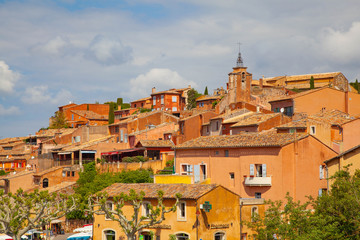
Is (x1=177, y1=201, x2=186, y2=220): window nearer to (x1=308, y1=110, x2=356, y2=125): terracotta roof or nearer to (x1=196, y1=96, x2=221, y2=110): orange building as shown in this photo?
(x1=308, y1=110, x2=356, y2=125): terracotta roof

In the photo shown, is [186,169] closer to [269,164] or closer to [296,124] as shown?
[269,164]

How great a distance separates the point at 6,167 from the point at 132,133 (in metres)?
31.1

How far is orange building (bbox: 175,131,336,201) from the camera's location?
45.8 m

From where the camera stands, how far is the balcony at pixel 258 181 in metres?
46.2

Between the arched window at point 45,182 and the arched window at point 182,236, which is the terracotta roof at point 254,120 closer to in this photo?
the arched window at point 182,236

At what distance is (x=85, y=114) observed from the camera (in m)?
104

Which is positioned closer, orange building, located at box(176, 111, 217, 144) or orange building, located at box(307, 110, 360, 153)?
orange building, located at box(307, 110, 360, 153)

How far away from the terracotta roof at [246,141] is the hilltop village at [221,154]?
0.10m

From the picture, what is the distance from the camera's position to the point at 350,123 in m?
53.1

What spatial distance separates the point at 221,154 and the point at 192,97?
5119 cm

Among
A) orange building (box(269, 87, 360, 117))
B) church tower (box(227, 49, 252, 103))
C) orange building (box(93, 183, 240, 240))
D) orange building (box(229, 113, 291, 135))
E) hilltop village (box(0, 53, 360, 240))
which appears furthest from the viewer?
church tower (box(227, 49, 252, 103))

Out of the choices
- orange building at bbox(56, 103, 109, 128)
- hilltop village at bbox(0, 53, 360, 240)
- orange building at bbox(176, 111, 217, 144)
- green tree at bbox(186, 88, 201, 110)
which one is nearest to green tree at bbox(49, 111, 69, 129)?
orange building at bbox(56, 103, 109, 128)

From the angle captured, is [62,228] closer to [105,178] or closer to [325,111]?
[105,178]

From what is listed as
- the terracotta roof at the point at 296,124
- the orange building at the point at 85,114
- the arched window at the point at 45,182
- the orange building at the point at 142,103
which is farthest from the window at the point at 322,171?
the orange building at the point at 85,114
